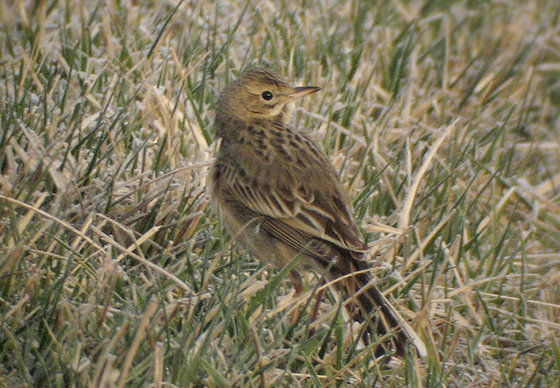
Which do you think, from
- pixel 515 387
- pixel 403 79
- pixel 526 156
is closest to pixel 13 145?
pixel 515 387

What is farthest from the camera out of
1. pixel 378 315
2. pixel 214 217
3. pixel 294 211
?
pixel 214 217

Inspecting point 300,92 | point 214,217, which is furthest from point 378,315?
point 300,92

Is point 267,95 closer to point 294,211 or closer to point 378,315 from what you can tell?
point 294,211

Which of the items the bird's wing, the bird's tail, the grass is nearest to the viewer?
the grass

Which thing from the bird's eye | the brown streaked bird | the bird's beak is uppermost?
the bird's beak

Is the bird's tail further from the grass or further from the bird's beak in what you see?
the bird's beak

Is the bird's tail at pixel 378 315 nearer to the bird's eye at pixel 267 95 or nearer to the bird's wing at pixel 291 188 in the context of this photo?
the bird's wing at pixel 291 188

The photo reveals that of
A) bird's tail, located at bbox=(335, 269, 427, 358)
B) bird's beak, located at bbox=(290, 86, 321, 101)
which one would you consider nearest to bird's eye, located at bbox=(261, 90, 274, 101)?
bird's beak, located at bbox=(290, 86, 321, 101)

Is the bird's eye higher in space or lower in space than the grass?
higher

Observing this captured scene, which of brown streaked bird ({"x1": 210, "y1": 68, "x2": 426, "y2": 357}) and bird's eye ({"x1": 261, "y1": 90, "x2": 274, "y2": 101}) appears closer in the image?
brown streaked bird ({"x1": 210, "y1": 68, "x2": 426, "y2": 357})

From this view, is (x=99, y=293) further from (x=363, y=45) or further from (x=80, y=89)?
(x=363, y=45)

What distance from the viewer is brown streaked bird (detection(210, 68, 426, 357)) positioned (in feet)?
13.7

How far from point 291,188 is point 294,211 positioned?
0.47 feet

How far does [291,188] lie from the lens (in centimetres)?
448
